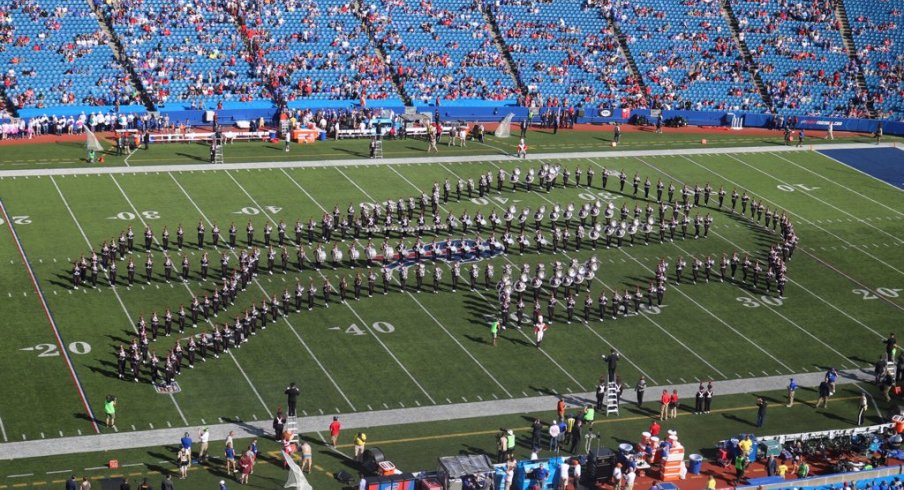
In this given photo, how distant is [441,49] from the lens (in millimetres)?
78562

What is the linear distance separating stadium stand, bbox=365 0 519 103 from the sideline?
32790 millimetres

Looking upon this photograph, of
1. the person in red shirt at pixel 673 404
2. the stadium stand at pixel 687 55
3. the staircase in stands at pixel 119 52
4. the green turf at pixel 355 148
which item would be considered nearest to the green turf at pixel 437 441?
the person in red shirt at pixel 673 404

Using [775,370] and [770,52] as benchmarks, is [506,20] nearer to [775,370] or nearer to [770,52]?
[770,52]

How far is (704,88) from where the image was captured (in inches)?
3223

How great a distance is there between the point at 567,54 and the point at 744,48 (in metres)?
11.6

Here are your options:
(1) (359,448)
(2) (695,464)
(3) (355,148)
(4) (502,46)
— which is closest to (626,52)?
(4) (502,46)

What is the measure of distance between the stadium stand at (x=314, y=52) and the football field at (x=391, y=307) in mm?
9356

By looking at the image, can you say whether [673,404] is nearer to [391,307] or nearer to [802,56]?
[391,307]

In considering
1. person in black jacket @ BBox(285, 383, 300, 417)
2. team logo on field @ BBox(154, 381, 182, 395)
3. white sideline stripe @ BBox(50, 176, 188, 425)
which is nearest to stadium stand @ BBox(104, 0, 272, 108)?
white sideline stripe @ BBox(50, 176, 188, 425)

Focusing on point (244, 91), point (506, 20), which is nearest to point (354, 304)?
point (244, 91)

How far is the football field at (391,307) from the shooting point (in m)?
43.9

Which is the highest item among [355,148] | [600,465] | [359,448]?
[355,148]

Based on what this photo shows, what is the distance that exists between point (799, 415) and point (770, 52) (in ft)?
142

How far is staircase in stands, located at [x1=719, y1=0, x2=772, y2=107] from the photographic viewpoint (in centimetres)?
8288
